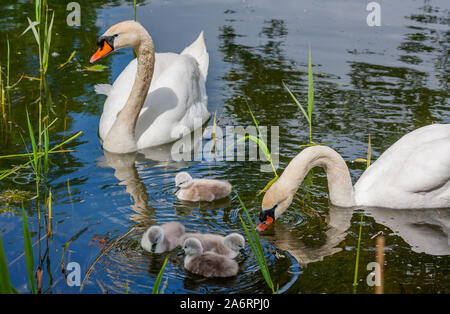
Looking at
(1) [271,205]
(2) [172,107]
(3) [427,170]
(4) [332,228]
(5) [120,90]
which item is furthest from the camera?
(5) [120,90]

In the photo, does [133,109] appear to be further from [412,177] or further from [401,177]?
[412,177]

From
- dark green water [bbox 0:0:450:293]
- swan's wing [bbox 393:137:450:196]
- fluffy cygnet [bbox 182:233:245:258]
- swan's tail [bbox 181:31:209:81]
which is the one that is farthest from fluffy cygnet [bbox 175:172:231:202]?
swan's tail [bbox 181:31:209:81]

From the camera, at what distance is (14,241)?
553 centimetres

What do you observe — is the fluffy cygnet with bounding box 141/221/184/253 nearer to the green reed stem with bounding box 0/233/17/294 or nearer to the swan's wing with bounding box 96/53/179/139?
the green reed stem with bounding box 0/233/17/294

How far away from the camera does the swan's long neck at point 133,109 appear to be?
7.79 metres

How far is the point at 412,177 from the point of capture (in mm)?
6305

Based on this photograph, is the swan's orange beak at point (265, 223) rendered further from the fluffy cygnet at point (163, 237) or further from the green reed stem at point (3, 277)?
the green reed stem at point (3, 277)

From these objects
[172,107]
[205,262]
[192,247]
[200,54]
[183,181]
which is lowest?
[205,262]

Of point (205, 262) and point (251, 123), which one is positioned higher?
point (251, 123)

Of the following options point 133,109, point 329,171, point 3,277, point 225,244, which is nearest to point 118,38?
point 133,109

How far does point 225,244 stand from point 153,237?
601 mm

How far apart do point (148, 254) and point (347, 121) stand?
163 inches

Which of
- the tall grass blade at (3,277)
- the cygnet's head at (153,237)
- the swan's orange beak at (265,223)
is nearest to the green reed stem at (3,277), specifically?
the tall grass blade at (3,277)

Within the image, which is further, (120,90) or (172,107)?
(120,90)
